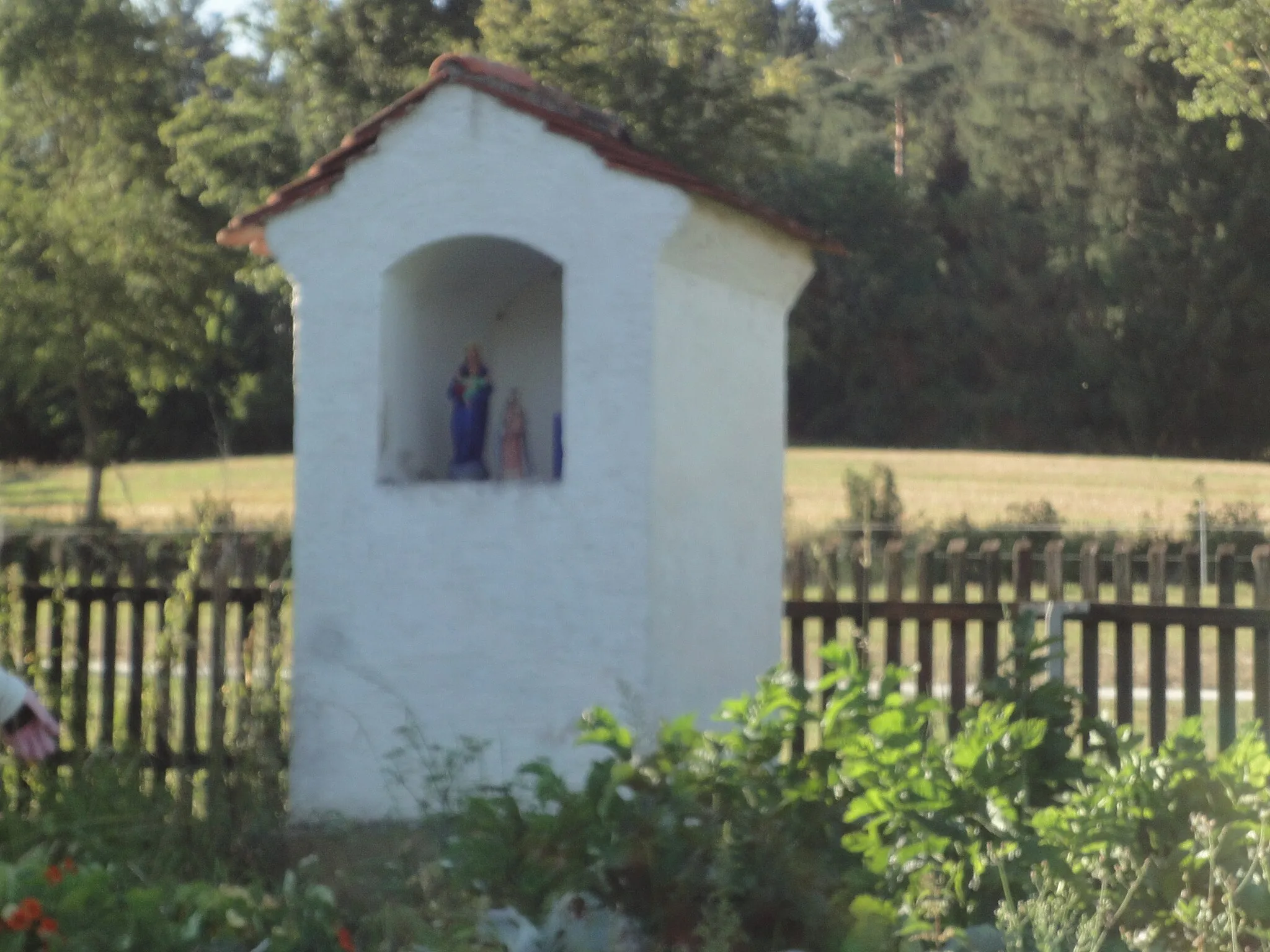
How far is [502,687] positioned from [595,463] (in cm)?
87

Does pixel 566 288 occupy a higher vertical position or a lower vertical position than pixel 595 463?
higher

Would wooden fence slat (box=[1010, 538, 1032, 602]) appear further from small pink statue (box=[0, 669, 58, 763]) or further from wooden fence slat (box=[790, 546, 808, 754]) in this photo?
small pink statue (box=[0, 669, 58, 763])

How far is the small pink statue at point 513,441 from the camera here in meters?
6.77

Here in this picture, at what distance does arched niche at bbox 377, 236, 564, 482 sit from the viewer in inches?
247

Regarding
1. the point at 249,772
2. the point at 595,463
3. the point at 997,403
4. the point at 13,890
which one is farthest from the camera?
the point at 997,403

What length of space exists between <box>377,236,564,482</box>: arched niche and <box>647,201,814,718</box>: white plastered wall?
700 mm

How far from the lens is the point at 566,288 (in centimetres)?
585

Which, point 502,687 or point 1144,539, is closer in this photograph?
point 502,687

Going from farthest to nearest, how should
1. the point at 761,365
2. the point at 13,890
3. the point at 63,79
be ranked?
the point at 63,79 < the point at 761,365 < the point at 13,890

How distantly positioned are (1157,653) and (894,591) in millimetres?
1151

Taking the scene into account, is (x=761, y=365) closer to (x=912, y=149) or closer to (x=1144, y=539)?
(x=1144, y=539)

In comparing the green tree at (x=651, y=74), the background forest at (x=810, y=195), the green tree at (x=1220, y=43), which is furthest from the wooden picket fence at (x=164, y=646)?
the green tree at (x=651, y=74)

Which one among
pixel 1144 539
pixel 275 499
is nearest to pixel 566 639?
pixel 1144 539

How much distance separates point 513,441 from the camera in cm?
678
